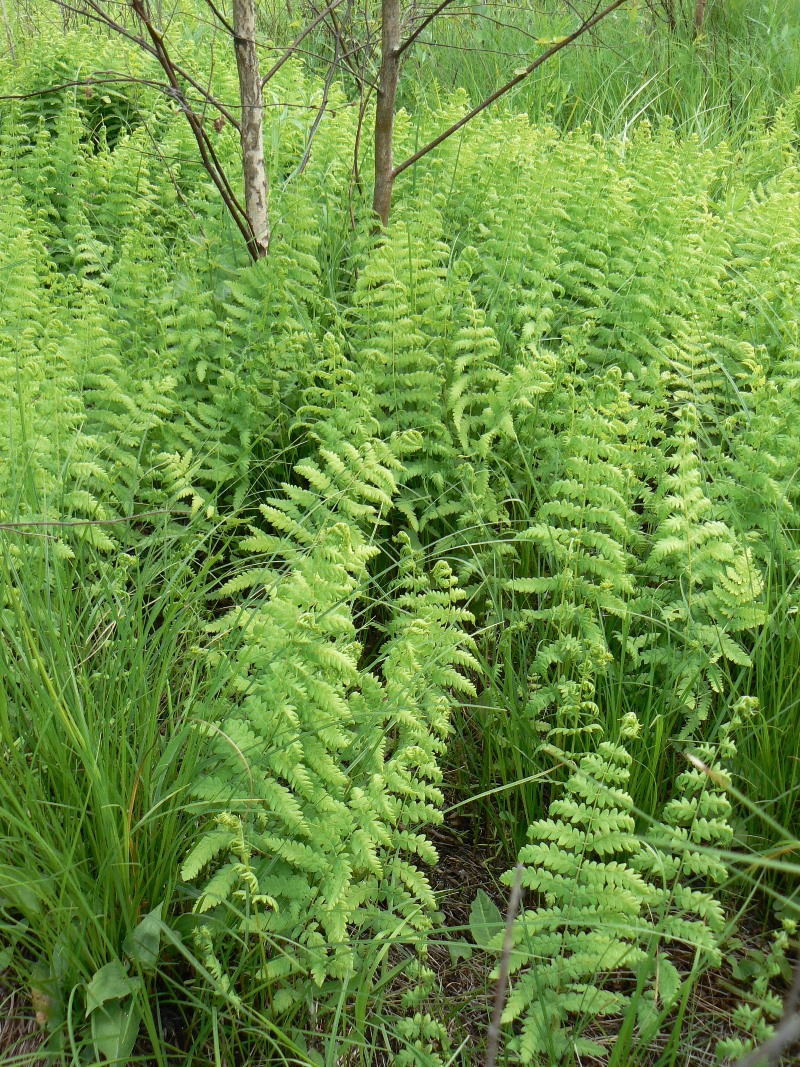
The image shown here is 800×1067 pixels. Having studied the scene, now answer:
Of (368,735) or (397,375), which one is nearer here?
(368,735)

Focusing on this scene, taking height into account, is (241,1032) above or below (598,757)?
below

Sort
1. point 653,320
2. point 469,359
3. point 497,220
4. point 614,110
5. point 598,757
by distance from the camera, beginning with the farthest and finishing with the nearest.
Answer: point 614,110, point 497,220, point 653,320, point 469,359, point 598,757

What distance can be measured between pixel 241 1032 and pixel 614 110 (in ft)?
19.8

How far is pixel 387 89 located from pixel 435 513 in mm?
1873

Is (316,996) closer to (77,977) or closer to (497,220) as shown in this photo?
(77,977)

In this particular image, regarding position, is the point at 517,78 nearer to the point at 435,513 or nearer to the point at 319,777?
the point at 435,513

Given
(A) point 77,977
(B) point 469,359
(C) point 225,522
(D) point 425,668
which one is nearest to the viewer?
(A) point 77,977

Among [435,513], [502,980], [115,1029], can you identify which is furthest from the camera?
[435,513]

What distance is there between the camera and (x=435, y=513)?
2871 millimetres

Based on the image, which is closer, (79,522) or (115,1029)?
(115,1029)

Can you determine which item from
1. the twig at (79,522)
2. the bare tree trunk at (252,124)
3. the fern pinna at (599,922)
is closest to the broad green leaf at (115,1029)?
the fern pinna at (599,922)

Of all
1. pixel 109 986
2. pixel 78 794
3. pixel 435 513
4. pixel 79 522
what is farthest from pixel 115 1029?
pixel 435 513

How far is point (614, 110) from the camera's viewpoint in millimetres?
6094

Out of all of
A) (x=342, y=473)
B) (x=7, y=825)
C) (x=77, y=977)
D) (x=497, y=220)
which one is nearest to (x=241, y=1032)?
(x=77, y=977)
